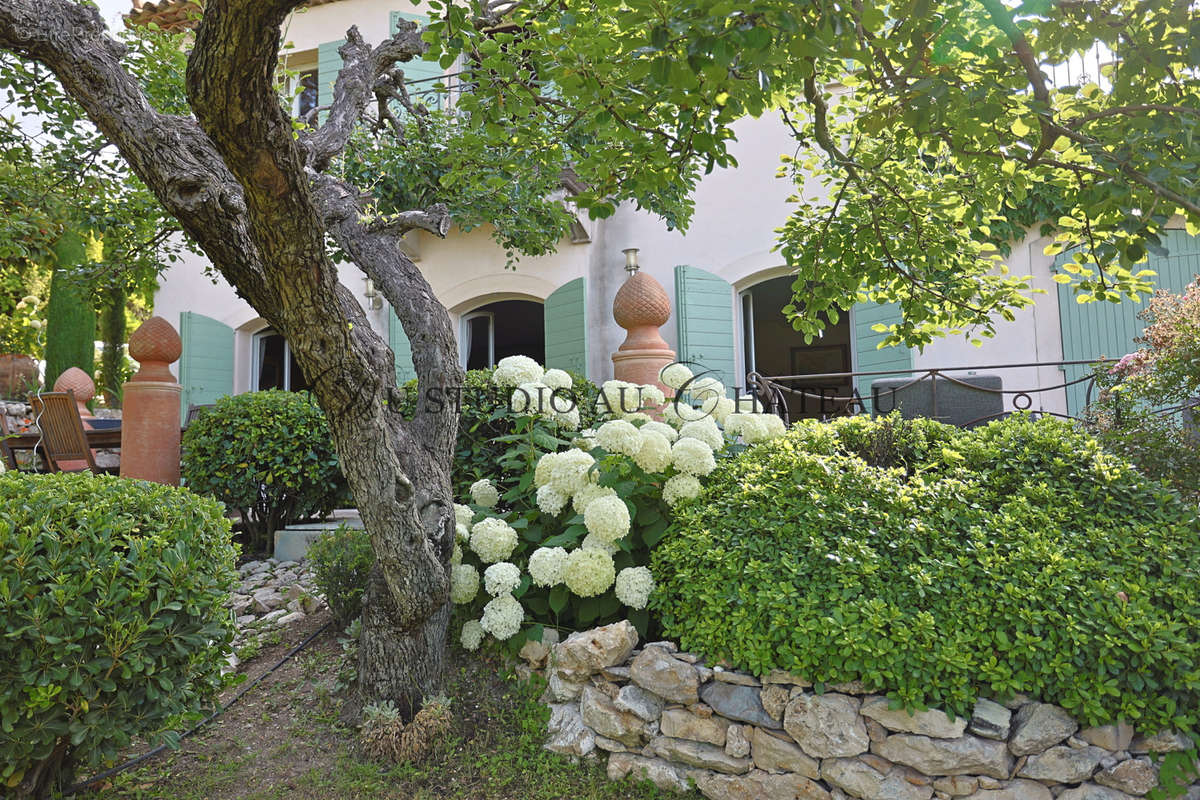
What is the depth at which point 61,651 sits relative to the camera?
2219mm

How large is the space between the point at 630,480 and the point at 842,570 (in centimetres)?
111

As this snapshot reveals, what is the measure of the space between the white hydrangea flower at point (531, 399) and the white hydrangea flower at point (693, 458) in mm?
809

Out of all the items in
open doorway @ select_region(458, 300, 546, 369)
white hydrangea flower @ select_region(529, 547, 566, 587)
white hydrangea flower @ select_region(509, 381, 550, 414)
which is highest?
open doorway @ select_region(458, 300, 546, 369)

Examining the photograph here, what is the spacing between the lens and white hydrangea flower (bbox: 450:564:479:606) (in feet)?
10.8

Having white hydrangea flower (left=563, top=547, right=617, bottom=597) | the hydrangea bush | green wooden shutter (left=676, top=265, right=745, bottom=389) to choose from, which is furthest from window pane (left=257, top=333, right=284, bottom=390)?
white hydrangea flower (left=563, top=547, right=617, bottom=597)

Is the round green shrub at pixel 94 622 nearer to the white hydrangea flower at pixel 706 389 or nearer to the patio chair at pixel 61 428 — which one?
the white hydrangea flower at pixel 706 389

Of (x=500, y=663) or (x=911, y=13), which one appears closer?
(x=911, y=13)

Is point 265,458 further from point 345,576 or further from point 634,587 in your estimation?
point 634,587

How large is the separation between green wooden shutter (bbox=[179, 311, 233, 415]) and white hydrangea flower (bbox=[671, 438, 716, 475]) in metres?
7.41

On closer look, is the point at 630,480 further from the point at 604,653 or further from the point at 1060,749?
the point at 1060,749

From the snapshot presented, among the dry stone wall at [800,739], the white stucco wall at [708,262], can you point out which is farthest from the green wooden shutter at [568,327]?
the dry stone wall at [800,739]

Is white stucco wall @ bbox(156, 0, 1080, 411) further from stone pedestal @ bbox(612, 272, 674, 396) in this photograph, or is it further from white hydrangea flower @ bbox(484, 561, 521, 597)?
white hydrangea flower @ bbox(484, 561, 521, 597)

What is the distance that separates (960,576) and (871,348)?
15.4 feet

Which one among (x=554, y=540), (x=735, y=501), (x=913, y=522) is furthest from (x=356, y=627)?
(x=913, y=522)
